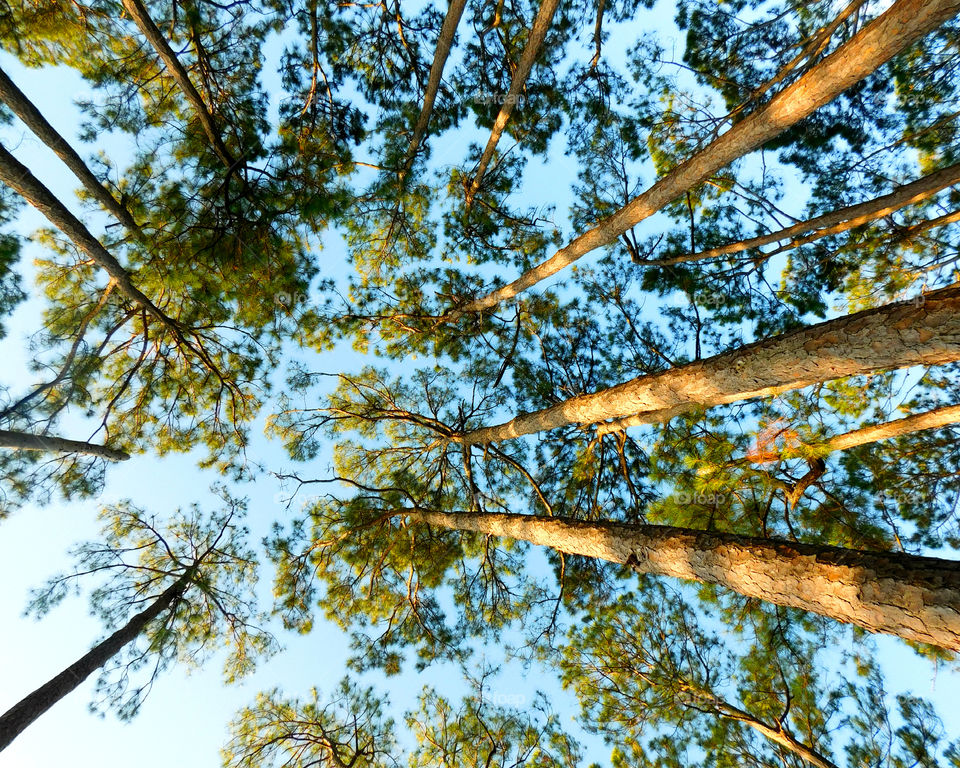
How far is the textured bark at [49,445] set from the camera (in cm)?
349

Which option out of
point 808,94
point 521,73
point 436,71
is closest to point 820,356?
point 808,94

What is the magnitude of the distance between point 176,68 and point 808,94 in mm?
4052

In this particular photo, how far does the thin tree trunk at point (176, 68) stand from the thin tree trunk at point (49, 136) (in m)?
0.87

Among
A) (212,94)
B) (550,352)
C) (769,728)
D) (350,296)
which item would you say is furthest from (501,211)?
(769,728)

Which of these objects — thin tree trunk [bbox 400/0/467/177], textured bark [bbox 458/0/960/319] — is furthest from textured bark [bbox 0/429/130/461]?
textured bark [bbox 458/0/960/319]

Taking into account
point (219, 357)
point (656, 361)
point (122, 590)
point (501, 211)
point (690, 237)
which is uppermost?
point (501, 211)

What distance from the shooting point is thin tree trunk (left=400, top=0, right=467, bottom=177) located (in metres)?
3.51

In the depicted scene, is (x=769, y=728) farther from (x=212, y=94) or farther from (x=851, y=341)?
(x=212, y=94)

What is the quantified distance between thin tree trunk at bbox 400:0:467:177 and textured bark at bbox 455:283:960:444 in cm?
330

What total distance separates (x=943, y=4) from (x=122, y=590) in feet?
25.3

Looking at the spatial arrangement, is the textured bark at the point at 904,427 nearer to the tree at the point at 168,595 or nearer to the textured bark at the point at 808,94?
the textured bark at the point at 808,94

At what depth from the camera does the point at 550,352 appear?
5762 millimetres

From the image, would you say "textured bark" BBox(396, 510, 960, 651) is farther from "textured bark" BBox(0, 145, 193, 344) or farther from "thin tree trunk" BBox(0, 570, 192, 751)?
"thin tree trunk" BBox(0, 570, 192, 751)

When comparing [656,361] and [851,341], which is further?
[656,361]
